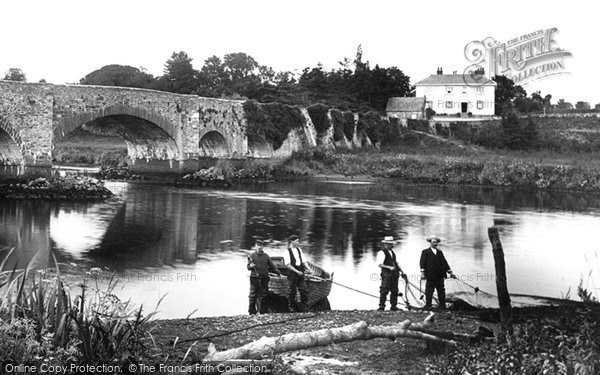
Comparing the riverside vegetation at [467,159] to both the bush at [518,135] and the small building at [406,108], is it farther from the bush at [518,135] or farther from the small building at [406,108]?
the small building at [406,108]

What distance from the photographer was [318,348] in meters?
7.89

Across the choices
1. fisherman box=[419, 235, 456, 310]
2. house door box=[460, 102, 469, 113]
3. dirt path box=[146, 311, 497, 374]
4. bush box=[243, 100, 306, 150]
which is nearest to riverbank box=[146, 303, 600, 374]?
dirt path box=[146, 311, 497, 374]

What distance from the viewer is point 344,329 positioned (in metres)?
7.46

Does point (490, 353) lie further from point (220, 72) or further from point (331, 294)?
point (220, 72)

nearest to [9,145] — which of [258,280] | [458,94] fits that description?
[258,280]

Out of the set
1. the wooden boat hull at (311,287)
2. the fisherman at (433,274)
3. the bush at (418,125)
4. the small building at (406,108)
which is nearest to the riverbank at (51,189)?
the wooden boat hull at (311,287)

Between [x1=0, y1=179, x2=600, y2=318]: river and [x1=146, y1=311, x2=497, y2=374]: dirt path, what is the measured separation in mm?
1253

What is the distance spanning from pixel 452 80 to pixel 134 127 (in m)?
44.2

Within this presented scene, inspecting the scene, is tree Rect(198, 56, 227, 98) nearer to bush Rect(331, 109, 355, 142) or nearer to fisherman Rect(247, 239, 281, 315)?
bush Rect(331, 109, 355, 142)

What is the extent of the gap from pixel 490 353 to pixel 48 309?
4.05m

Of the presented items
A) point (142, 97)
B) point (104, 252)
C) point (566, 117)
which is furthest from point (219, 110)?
point (566, 117)

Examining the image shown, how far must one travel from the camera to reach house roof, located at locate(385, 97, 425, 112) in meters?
70.4

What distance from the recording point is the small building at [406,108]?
7019 centimetres

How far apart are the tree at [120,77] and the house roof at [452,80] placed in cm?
2775
